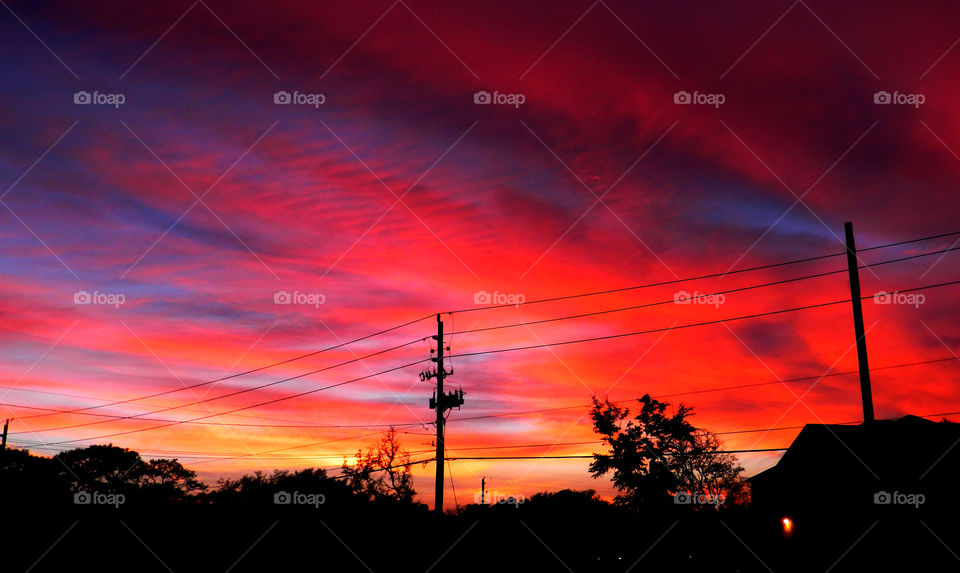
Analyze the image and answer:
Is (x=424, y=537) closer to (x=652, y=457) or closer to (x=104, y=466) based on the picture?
(x=652, y=457)

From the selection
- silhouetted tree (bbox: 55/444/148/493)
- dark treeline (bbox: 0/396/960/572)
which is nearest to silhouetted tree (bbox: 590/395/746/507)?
dark treeline (bbox: 0/396/960/572)

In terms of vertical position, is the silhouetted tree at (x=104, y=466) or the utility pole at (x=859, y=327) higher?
the utility pole at (x=859, y=327)

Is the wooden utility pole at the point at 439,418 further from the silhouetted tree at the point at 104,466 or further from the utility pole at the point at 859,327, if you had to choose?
the silhouetted tree at the point at 104,466

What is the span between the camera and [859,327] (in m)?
17.3

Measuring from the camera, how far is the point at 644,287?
26.0 metres

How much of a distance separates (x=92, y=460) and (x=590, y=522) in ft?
262

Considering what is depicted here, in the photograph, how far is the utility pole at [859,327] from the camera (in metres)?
16.4

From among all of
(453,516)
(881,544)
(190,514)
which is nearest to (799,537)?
(881,544)

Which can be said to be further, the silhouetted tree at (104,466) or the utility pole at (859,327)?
the silhouetted tree at (104,466)

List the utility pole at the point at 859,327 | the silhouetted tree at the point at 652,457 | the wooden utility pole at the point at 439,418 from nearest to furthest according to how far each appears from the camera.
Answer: the utility pole at the point at 859,327 → the wooden utility pole at the point at 439,418 → the silhouetted tree at the point at 652,457

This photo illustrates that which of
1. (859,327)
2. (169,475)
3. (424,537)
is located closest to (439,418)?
(424,537)

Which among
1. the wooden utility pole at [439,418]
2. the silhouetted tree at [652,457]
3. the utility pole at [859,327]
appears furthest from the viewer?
the silhouetted tree at [652,457]

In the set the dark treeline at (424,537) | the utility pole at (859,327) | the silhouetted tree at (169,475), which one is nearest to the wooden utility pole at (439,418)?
the dark treeline at (424,537)

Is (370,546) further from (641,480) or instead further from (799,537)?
(641,480)
